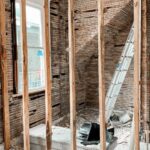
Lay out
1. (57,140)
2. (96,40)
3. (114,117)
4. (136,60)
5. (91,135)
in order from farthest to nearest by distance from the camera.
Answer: (114,117) → (96,40) → (57,140) → (91,135) → (136,60)

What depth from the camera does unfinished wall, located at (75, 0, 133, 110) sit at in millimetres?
4337

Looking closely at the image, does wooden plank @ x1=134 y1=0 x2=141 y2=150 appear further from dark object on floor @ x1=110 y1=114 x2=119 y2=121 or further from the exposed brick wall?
dark object on floor @ x1=110 y1=114 x2=119 y2=121

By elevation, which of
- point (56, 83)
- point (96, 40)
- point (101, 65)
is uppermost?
point (96, 40)

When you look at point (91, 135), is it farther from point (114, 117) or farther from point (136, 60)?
point (136, 60)

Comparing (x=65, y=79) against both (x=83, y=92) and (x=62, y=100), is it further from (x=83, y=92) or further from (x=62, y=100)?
(x=83, y=92)

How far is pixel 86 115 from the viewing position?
5.65 metres

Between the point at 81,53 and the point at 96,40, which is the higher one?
the point at 96,40

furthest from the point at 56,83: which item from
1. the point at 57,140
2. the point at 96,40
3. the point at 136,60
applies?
the point at 136,60

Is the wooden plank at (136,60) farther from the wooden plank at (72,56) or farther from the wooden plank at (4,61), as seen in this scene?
the wooden plank at (4,61)

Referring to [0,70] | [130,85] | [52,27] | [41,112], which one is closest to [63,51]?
[52,27]

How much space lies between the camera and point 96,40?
4.89 meters

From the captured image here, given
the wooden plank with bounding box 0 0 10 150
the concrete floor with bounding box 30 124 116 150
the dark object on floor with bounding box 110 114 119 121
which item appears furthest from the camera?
the dark object on floor with bounding box 110 114 119 121

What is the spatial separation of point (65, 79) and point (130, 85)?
1.69m

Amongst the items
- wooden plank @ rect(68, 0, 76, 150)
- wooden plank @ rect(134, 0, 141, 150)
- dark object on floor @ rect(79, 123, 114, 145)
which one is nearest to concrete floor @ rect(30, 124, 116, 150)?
dark object on floor @ rect(79, 123, 114, 145)
